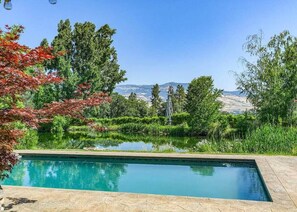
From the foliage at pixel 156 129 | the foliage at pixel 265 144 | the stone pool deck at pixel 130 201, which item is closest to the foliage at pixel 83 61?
the foliage at pixel 156 129

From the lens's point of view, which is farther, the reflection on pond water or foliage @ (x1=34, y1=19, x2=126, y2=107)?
foliage @ (x1=34, y1=19, x2=126, y2=107)

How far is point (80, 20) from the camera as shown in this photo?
3075 cm

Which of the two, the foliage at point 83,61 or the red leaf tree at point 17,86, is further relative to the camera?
the foliage at point 83,61

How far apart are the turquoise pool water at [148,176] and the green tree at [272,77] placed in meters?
9.64

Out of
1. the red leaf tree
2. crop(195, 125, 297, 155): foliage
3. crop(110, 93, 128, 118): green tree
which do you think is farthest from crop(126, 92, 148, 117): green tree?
the red leaf tree

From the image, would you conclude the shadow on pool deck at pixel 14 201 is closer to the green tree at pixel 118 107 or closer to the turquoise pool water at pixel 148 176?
the turquoise pool water at pixel 148 176

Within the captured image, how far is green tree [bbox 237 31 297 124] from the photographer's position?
687 inches

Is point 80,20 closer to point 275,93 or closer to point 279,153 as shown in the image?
point 275,93

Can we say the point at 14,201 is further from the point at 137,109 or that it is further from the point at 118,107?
the point at 137,109

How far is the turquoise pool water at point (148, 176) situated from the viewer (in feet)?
23.5

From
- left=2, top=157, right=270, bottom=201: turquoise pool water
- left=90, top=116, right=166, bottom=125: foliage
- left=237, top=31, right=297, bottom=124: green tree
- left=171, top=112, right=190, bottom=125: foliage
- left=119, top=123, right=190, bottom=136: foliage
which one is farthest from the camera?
left=90, top=116, right=166, bottom=125: foliage

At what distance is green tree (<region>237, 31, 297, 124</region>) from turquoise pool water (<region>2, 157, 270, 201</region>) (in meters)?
9.64

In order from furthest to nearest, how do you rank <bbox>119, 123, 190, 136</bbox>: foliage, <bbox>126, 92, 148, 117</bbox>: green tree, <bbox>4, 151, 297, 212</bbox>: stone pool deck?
<bbox>126, 92, 148, 117</bbox>: green tree
<bbox>119, 123, 190, 136</bbox>: foliage
<bbox>4, 151, 297, 212</bbox>: stone pool deck

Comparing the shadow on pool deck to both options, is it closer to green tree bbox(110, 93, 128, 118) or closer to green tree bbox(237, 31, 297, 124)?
green tree bbox(237, 31, 297, 124)
